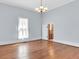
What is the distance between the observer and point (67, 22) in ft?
23.8

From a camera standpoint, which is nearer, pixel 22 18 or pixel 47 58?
pixel 47 58

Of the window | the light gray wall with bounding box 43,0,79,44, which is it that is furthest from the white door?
the window

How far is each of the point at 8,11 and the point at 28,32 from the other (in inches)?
99.1

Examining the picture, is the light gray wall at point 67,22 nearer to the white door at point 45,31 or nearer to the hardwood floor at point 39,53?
the white door at point 45,31

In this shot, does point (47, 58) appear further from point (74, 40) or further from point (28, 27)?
point (28, 27)

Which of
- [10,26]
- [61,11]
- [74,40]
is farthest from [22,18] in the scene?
[74,40]

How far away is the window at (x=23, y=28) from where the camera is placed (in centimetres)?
780

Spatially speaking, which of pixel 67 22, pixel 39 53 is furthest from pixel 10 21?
pixel 67 22

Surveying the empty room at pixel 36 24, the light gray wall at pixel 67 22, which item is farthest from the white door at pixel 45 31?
the light gray wall at pixel 67 22

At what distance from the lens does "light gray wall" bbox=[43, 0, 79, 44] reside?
6.72 metres

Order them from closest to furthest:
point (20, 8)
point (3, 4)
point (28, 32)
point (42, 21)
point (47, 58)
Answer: point (47, 58) → point (3, 4) → point (20, 8) → point (28, 32) → point (42, 21)

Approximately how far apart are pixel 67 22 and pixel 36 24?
3.07 meters

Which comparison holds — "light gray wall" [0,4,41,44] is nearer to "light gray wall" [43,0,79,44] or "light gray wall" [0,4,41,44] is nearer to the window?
the window

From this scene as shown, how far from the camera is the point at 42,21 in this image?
9586 mm
